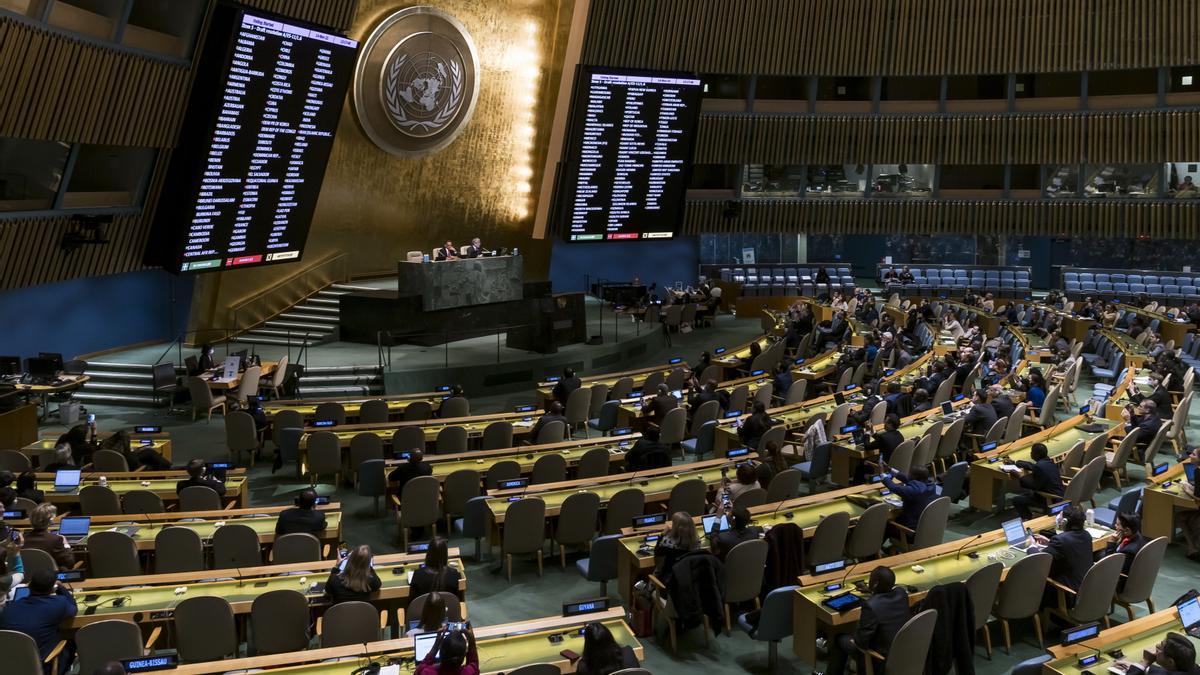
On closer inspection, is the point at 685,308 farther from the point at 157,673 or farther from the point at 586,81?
the point at 157,673

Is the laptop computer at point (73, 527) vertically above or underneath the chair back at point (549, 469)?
underneath

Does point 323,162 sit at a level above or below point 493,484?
above

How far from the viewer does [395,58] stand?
2281 centimetres

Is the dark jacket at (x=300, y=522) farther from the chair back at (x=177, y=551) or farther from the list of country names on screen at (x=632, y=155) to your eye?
the list of country names on screen at (x=632, y=155)

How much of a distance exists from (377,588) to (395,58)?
1758cm

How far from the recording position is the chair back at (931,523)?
360 inches

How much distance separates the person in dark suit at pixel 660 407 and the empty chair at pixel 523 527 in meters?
4.80

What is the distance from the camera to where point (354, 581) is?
716cm

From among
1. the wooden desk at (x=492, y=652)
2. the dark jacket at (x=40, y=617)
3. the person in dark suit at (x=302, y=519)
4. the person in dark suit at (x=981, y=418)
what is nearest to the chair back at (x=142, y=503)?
the person in dark suit at (x=302, y=519)

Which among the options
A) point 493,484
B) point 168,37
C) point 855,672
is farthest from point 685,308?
point 855,672

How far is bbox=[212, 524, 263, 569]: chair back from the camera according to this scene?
8359 mm

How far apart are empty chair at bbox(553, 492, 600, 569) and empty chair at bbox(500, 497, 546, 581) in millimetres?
200

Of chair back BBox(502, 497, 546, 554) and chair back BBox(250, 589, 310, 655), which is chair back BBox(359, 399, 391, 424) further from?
chair back BBox(250, 589, 310, 655)

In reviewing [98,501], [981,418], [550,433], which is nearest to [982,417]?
[981,418]
